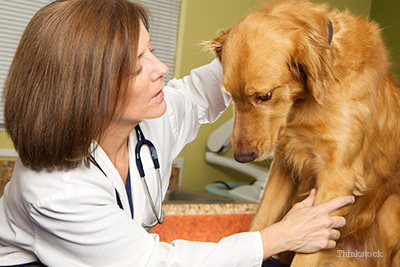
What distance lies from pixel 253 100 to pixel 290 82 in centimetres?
13

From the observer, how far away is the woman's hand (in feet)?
3.61

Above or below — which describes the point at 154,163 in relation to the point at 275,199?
above

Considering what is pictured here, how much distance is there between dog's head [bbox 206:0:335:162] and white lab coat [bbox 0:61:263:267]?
327 millimetres

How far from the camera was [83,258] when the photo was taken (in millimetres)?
1013

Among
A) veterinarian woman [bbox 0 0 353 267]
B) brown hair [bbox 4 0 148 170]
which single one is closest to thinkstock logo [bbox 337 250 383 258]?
veterinarian woman [bbox 0 0 353 267]

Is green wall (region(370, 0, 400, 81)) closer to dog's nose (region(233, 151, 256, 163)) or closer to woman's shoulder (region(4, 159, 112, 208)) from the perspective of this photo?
dog's nose (region(233, 151, 256, 163))

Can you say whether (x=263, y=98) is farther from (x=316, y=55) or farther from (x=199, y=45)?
(x=199, y=45)

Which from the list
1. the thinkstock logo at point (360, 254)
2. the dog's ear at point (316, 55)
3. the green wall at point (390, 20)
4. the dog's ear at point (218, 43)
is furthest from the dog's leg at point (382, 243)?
the green wall at point (390, 20)

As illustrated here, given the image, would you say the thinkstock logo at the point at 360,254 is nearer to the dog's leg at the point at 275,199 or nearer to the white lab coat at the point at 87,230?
the dog's leg at the point at 275,199

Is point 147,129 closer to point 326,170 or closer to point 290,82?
point 290,82

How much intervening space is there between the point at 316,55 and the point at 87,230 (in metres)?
0.78

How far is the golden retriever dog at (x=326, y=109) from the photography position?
1172 mm

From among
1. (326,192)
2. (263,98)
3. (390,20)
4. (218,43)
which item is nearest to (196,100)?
(218,43)

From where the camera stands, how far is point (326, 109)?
47.3 inches
